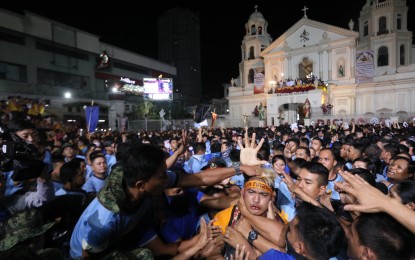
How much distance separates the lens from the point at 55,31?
112ft

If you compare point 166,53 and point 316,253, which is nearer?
point 316,253

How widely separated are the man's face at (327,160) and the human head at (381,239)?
129 inches

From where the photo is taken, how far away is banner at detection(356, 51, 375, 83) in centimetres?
3184

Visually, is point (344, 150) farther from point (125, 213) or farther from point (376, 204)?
point (125, 213)

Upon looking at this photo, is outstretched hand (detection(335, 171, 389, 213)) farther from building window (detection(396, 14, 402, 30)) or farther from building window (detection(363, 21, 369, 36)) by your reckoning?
building window (detection(363, 21, 369, 36))

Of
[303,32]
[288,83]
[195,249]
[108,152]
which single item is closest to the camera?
[195,249]

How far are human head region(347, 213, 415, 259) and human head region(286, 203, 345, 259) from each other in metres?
0.12

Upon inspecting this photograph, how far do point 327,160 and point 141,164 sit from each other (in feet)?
13.1

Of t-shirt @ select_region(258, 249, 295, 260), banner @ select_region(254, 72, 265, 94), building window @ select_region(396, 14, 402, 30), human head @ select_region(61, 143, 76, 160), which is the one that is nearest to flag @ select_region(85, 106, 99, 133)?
human head @ select_region(61, 143, 76, 160)

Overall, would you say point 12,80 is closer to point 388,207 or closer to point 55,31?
point 55,31

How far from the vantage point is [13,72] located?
98.1ft

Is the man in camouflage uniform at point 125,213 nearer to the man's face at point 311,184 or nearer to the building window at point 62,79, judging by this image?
the man's face at point 311,184

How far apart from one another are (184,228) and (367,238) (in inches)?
72.5

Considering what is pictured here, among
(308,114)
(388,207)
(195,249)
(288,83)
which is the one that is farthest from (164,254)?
(288,83)
